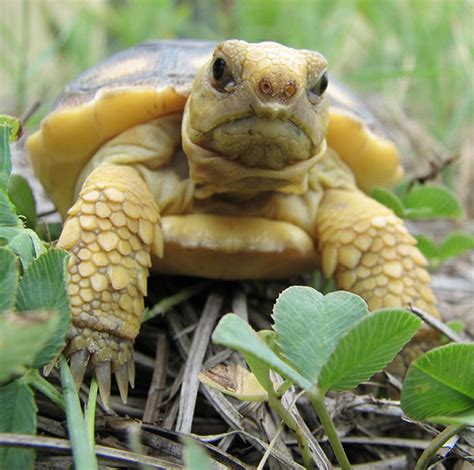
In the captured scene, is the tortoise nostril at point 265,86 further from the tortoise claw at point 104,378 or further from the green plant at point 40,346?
the tortoise claw at point 104,378

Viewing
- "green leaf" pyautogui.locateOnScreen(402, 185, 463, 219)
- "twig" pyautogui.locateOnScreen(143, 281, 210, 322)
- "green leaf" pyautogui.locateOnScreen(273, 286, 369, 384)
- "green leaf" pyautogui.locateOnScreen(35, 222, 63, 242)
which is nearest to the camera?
"green leaf" pyautogui.locateOnScreen(273, 286, 369, 384)

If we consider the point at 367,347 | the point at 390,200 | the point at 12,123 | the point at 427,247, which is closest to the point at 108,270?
the point at 12,123

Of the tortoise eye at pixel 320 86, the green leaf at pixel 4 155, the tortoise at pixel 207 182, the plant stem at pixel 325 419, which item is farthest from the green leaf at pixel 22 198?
the plant stem at pixel 325 419

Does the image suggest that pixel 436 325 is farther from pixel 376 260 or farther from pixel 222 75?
pixel 222 75

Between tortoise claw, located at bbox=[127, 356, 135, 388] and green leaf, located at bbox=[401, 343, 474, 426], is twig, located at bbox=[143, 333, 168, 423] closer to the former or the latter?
Answer: tortoise claw, located at bbox=[127, 356, 135, 388]

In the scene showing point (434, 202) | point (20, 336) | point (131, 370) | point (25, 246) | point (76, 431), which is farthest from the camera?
point (434, 202)

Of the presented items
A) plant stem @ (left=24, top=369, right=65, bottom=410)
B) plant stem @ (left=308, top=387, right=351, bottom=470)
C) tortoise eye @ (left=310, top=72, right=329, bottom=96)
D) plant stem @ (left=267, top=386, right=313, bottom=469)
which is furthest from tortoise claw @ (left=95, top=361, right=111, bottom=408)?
tortoise eye @ (left=310, top=72, right=329, bottom=96)
